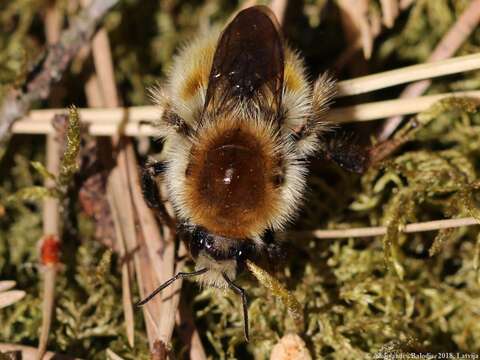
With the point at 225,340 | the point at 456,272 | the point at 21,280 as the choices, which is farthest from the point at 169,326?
the point at 456,272

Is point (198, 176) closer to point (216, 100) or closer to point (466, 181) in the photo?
point (216, 100)

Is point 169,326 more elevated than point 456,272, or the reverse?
point 456,272

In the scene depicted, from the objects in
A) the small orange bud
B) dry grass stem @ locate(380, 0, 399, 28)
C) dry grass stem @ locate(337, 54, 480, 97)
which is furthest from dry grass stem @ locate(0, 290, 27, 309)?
dry grass stem @ locate(380, 0, 399, 28)

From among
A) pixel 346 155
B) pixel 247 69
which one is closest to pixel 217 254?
pixel 247 69

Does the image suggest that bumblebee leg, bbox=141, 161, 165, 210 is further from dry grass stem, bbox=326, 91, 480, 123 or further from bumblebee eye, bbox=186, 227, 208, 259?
dry grass stem, bbox=326, 91, 480, 123

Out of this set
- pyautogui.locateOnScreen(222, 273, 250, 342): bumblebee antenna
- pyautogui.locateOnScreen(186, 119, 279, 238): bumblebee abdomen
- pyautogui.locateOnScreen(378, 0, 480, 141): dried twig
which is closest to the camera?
pyautogui.locateOnScreen(186, 119, 279, 238): bumblebee abdomen

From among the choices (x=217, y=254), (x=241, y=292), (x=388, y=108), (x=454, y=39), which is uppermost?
(x=454, y=39)

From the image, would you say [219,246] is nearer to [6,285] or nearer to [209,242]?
[209,242]
